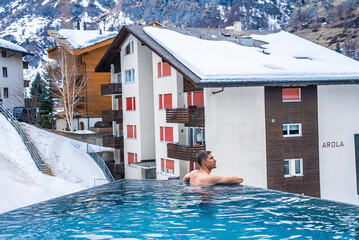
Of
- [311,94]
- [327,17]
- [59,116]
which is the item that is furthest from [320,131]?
[327,17]

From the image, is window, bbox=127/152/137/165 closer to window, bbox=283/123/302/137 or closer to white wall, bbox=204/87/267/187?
white wall, bbox=204/87/267/187

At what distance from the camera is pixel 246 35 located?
127 ft

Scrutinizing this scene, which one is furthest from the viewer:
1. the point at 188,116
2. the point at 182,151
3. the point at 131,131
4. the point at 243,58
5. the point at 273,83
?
the point at 131,131

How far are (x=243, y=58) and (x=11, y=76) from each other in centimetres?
3474

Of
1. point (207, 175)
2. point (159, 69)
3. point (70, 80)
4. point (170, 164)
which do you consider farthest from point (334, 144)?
point (70, 80)

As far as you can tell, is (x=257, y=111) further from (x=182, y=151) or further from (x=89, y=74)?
(x=89, y=74)

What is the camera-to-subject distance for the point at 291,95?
31.3 m

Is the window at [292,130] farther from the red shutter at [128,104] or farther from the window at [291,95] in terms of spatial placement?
the red shutter at [128,104]

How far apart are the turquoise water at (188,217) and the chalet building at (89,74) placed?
42310 mm

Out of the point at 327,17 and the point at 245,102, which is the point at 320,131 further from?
the point at 327,17

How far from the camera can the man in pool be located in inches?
495

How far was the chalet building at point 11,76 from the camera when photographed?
56.7 metres

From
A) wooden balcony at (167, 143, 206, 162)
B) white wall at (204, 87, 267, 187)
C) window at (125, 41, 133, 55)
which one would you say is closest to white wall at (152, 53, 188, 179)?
wooden balcony at (167, 143, 206, 162)

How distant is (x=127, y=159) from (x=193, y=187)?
27.5 metres
